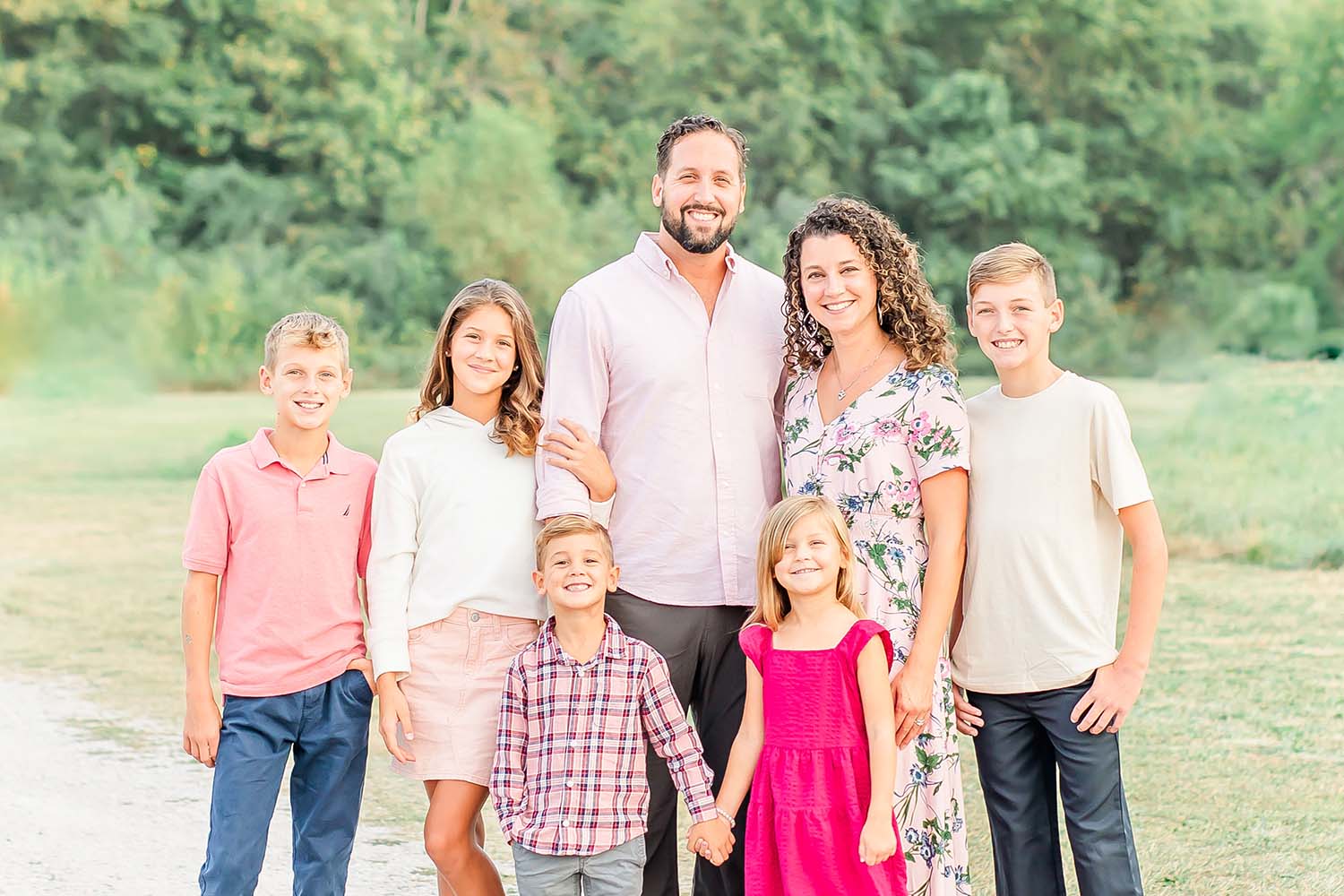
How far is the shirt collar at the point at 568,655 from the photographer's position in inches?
113

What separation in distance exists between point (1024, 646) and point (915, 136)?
60.5 ft

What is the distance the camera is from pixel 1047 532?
9.45 feet

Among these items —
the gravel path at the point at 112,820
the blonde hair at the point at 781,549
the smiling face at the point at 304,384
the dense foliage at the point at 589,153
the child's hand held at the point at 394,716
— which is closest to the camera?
the blonde hair at the point at 781,549

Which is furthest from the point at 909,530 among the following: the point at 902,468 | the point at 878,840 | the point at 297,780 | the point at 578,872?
the point at 297,780

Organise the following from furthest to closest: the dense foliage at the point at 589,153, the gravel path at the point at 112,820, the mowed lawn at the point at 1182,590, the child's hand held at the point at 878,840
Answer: the dense foliage at the point at 589,153, the mowed lawn at the point at 1182,590, the gravel path at the point at 112,820, the child's hand held at the point at 878,840

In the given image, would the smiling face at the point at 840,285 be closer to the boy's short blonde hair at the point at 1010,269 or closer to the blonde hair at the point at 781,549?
the boy's short blonde hair at the point at 1010,269

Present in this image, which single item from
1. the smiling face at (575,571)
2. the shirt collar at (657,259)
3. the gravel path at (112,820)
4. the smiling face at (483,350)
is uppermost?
the shirt collar at (657,259)

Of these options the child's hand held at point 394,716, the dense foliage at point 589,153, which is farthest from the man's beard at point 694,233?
the dense foliage at point 589,153

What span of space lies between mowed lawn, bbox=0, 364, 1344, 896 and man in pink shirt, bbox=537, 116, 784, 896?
5.23 feet

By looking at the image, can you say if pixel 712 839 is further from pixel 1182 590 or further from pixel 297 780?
pixel 1182 590

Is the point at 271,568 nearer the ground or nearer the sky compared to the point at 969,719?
nearer the sky

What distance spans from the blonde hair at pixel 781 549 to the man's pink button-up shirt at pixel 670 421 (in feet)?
0.63

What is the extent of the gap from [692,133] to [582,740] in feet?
4.05

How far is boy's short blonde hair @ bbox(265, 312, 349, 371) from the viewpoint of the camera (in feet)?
10.0
